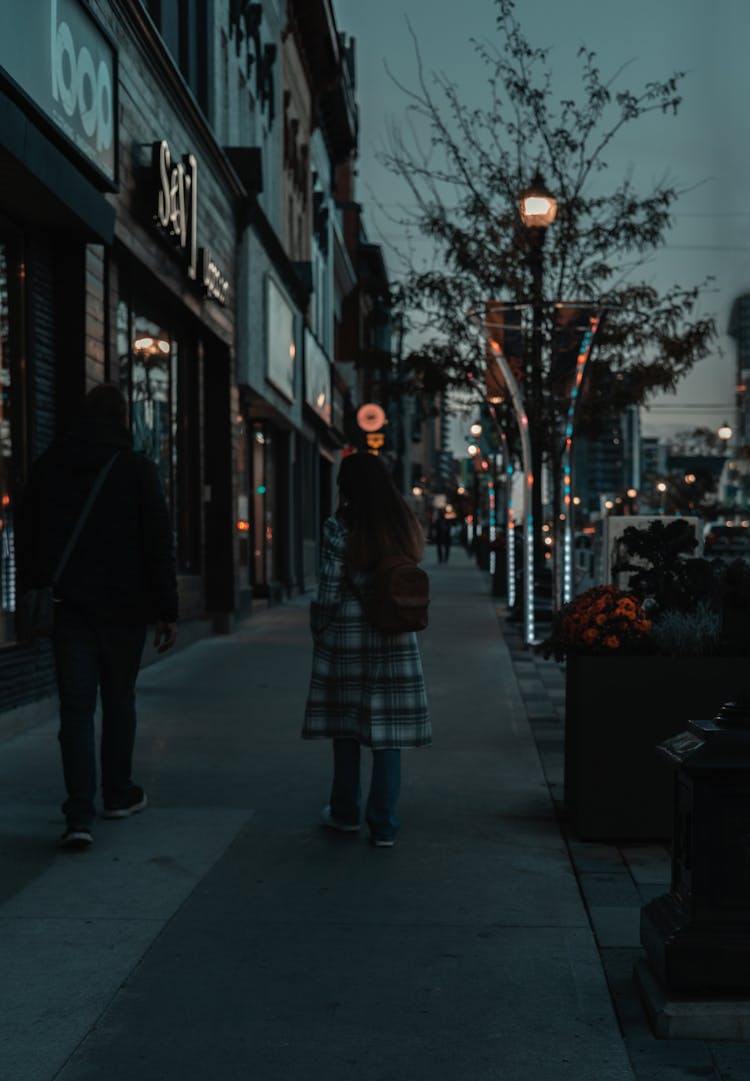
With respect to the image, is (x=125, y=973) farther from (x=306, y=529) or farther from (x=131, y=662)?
(x=306, y=529)

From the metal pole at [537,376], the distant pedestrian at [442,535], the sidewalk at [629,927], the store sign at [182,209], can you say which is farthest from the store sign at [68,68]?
the distant pedestrian at [442,535]

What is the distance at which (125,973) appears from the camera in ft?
14.9

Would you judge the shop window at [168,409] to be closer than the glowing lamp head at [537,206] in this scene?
Yes

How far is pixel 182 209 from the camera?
46.7 feet

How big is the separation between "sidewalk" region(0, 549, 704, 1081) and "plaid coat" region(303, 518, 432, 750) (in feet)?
1.79

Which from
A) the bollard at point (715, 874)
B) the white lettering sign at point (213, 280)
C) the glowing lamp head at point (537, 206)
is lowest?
the bollard at point (715, 874)

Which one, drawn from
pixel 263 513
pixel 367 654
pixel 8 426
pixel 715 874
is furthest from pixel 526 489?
pixel 715 874

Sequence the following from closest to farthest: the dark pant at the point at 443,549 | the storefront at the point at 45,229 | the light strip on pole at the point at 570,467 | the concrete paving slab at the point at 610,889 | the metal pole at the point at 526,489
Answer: the concrete paving slab at the point at 610,889 < the storefront at the point at 45,229 < the light strip on pole at the point at 570,467 < the metal pole at the point at 526,489 < the dark pant at the point at 443,549

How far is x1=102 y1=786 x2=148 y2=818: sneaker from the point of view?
6879 millimetres

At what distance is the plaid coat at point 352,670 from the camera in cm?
633

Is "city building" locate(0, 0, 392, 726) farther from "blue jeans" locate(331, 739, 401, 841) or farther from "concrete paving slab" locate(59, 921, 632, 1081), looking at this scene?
"concrete paving slab" locate(59, 921, 632, 1081)

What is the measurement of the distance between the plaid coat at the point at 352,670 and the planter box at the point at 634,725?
0.73m

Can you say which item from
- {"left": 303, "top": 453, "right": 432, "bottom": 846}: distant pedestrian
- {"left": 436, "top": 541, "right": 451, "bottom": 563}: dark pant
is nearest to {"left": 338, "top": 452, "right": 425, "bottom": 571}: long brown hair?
{"left": 303, "top": 453, "right": 432, "bottom": 846}: distant pedestrian

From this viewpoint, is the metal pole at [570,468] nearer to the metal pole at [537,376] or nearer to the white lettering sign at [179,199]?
the metal pole at [537,376]
